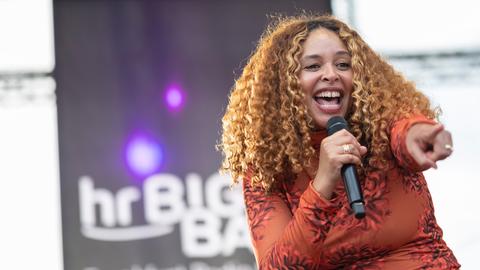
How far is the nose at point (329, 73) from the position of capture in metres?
2.01

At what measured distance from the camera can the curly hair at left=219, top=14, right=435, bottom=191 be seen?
1994mm

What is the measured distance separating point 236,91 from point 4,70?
277 centimetres

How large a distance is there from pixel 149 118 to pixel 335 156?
9.65ft

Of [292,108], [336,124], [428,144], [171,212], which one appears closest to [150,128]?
[171,212]

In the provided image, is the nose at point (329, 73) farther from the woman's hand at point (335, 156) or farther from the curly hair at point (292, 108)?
the woman's hand at point (335, 156)

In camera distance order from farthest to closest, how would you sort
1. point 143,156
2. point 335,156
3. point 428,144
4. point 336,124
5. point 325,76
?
point 143,156 < point 325,76 < point 336,124 < point 335,156 < point 428,144

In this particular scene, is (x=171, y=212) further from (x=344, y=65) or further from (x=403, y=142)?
(x=403, y=142)

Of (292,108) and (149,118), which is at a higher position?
(149,118)

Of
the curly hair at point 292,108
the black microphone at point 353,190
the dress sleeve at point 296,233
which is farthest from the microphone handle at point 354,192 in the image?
the curly hair at point 292,108

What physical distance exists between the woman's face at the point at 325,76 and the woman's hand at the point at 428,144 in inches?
12.9

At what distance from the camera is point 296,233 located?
5.98 ft

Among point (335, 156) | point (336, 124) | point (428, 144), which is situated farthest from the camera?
point (336, 124)

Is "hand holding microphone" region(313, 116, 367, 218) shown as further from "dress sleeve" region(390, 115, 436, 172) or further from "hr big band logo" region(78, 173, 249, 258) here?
"hr big band logo" region(78, 173, 249, 258)

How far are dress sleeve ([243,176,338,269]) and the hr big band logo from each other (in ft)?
8.50
